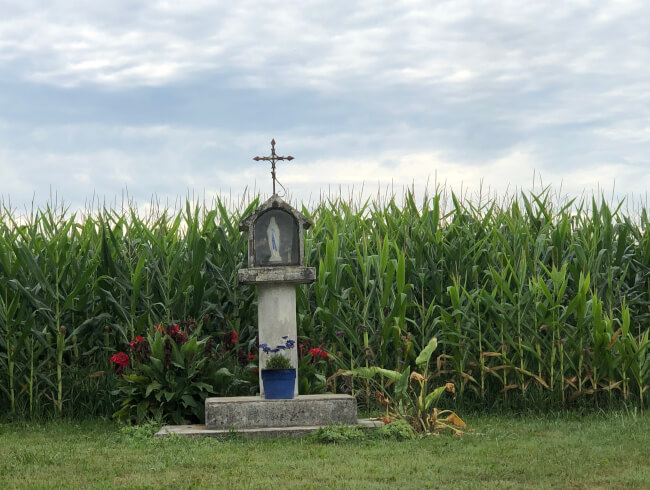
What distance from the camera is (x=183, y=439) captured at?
8.41 metres

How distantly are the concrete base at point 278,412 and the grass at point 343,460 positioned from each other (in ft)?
1.55

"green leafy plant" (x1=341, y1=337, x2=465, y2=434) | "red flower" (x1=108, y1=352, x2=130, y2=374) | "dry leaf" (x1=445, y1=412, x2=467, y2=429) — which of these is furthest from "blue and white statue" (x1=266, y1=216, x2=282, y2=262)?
"dry leaf" (x1=445, y1=412, x2=467, y2=429)

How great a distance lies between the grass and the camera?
6.62 meters

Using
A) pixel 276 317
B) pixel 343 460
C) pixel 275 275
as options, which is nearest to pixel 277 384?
pixel 276 317

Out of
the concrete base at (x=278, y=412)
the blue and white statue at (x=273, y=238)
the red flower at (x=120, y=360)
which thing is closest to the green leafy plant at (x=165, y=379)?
the red flower at (x=120, y=360)

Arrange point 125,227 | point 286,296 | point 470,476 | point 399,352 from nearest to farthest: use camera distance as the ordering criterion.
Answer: point 470,476 < point 286,296 < point 399,352 < point 125,227

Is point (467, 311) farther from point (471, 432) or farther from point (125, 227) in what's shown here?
point (125, 227)

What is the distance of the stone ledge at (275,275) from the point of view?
9086 mm

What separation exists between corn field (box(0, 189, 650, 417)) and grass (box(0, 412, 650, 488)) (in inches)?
44.1

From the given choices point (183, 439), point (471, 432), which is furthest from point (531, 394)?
point (183, 439)

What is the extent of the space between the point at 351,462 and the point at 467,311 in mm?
3696

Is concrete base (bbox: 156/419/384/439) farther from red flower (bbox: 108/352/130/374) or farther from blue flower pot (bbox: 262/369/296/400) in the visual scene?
red flower (bbox: 108/352/130/374)

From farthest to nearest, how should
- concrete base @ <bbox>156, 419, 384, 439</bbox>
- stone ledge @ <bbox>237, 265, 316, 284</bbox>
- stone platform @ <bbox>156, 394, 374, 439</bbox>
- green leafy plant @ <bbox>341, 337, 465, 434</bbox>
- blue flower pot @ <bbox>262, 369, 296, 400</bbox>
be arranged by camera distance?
1. stone ledge @ <bbox>237, 265, 316, 284</bbox>
2. blue flower pot @ <bbox>262, 369, 296, 400</bbox>
3. stone platform @ <bbox>156, 394, 374, 439</bbox>
4. green leafy plant @ <bbox>341, 337, 465, 434</bbox>
5. concrete base @ <bbox>156, 419, 384, 439</bbox>

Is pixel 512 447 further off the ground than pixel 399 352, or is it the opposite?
pixel 399 352
